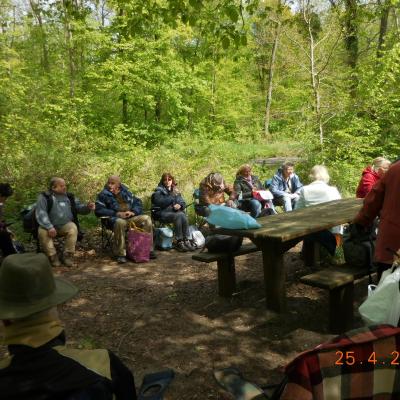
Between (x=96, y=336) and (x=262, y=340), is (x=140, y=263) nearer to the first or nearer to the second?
(x=96, y=336)

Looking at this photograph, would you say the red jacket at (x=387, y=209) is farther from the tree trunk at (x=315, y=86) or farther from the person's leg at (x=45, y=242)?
the tree trunk at (x=315, y=86)

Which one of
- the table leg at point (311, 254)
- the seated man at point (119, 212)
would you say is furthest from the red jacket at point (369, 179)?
the seated man at point (119, 212)

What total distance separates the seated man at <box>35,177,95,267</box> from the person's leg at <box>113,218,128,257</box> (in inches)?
22.9

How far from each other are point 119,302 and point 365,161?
7.93 meters

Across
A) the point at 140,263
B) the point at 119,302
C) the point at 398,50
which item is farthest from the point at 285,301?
the point at 398,50

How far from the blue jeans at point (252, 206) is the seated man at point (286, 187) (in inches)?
19.8

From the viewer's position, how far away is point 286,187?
852cm

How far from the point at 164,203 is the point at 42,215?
2.05 m

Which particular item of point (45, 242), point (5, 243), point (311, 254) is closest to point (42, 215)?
point (45, 242)

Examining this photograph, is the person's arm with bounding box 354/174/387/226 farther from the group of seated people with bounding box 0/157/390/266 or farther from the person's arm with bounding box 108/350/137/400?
the person's arm with bounding box 108/350/137/400

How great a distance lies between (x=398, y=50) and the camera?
10.2m

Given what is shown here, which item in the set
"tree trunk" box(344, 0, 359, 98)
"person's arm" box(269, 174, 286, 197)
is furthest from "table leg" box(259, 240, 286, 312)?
"tree trunk" box(344, 0, 359, 98)

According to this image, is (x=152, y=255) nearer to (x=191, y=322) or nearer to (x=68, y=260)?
(x=68, y=260)

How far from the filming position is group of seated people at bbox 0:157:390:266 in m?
5.82
